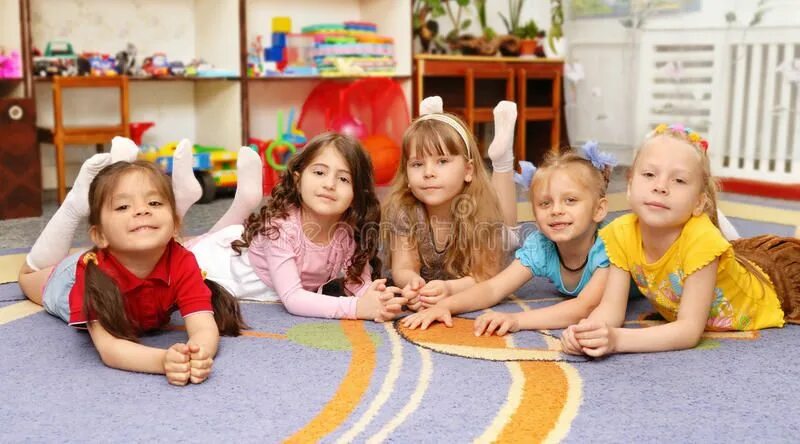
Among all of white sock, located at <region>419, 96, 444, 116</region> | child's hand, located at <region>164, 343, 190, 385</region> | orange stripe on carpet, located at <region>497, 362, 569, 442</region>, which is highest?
white sock, located at <region>419, 96, 444, 116</region>

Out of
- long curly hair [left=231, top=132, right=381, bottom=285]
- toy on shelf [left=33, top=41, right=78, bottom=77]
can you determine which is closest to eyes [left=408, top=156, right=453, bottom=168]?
long curly hair [left=231, top=132, right=381, bottom=285]

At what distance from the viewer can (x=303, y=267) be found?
5.47ft

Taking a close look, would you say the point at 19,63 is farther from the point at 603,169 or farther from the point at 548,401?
the point at 548,401

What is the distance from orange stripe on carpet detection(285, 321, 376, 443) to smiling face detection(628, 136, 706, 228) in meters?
0.50

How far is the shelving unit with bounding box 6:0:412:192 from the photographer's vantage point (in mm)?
3059

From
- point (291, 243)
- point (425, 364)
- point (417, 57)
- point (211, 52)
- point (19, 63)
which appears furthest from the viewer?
point (417, 57)

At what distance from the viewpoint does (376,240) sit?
5.70 ft

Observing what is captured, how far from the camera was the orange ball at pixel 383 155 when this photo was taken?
3180 millimetres

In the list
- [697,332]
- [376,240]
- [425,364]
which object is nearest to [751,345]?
[697,332]

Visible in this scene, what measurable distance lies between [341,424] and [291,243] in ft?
2.09

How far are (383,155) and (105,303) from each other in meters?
1.97

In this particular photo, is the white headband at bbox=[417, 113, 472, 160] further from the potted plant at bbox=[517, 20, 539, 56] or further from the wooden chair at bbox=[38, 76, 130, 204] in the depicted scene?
the potted plant at bbox=[517, 20, 539, 56]

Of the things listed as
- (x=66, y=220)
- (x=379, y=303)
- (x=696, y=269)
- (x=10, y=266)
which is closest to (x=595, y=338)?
(x=696, y=269)

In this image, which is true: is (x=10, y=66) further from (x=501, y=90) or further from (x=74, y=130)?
(x=501, y=90)
